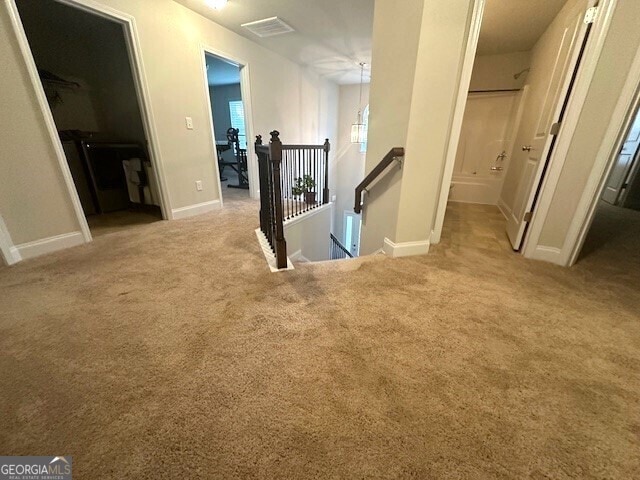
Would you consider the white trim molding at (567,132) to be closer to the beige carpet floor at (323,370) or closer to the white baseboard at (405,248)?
the beige carpet floor at (323,370)

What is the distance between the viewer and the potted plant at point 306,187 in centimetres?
394

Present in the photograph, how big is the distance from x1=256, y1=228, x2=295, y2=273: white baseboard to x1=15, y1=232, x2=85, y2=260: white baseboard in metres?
1.68

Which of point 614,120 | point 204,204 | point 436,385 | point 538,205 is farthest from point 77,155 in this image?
point 614,120

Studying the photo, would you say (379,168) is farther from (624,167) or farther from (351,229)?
(351,229)

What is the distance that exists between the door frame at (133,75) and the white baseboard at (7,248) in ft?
1.46

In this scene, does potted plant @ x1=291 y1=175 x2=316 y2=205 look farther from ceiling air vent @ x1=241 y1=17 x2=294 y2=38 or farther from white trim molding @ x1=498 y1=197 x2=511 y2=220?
white trim molding @ x1=498 y1=197 x2=511 y2=220

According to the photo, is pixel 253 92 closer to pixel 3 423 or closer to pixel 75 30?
pixel 75 30

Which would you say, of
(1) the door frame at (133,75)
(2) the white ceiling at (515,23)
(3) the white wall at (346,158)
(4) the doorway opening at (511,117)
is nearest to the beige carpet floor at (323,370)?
(1) the door frame at (133,75)

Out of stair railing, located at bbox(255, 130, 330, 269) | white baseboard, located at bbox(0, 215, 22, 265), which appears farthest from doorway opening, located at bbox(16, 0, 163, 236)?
stair railing, located at bbox(255, 130, 330, 269)

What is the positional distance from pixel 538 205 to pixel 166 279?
2.97 metres

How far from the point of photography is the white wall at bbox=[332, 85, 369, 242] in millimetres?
6699

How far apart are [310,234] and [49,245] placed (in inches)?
111

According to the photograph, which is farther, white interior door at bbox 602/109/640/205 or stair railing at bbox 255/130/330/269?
white interior door at bbox 602/109/640/205

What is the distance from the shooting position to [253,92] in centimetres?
388
